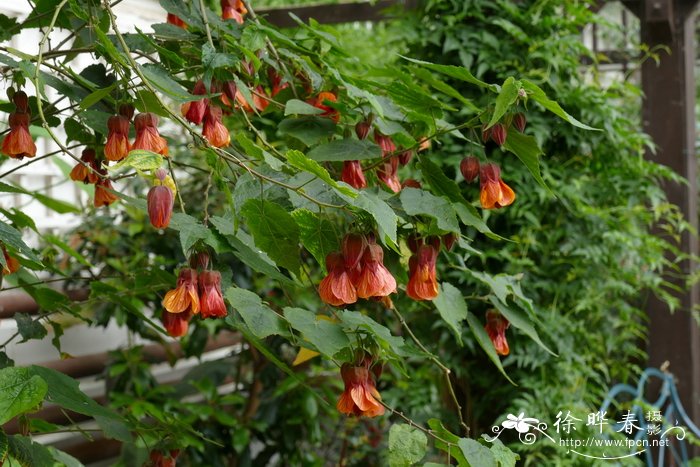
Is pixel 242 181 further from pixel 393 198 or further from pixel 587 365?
pixel 587 365

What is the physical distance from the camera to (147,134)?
0.89 metres

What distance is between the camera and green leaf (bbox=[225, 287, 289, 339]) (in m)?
0.84

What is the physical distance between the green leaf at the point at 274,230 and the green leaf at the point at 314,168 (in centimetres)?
9

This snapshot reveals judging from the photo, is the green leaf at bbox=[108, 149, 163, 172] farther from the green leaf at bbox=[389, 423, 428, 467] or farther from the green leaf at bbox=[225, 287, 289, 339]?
the green leaf at bbox=[389, 423, 428, 467]

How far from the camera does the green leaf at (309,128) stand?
1032 millimetres

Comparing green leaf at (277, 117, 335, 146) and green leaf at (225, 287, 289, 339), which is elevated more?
green leaf at (277, 117, 335, 146)

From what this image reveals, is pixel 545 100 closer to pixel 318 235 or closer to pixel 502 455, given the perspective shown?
pixel 318 235

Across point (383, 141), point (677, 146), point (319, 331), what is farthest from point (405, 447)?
point (677, 146)

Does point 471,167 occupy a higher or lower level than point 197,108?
lower

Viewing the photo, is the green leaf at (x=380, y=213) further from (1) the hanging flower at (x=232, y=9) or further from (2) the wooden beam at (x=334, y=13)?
(2) the wooden beam at (x=334, y=13)

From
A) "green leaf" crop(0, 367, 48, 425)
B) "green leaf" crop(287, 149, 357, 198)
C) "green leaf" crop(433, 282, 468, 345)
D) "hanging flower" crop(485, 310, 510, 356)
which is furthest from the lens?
"hanging flower" crop(485, 310, 510, 356)

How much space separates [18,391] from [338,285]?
0.34m

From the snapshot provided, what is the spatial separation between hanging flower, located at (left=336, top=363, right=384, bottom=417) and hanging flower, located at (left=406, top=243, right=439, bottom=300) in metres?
0.11

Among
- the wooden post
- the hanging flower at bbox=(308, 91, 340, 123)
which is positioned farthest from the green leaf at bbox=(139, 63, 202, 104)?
the wooden post
